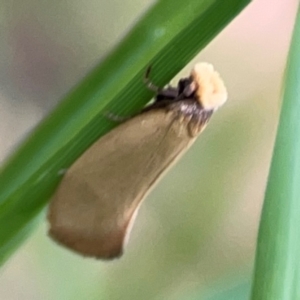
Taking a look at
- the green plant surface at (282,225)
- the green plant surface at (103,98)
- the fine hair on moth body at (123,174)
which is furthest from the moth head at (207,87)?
the green plant surface at (282,225)

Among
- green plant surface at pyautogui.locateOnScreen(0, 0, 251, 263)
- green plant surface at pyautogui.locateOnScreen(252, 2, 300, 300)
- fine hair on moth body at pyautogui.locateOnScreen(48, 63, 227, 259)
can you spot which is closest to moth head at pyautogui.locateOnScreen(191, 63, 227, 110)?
fine hair on moth body at pyautogui.locateOnScreen(48, 63, 227, 259)

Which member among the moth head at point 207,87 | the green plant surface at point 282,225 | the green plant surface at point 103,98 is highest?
the moth head at point 207,87

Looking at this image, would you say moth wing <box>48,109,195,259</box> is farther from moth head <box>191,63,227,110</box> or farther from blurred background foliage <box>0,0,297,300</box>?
blurred background foliage <box>0,0,297,300</box>

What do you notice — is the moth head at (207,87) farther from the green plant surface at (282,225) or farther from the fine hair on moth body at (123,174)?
the green plant surface at (282,225)

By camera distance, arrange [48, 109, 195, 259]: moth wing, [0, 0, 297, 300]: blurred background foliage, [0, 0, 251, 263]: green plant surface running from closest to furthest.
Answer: [0, 0, 251, 263]: green plant surface, [48, 109, 195, 259]: moth wing, [0, 0, 297, 300]: blurred background foliage

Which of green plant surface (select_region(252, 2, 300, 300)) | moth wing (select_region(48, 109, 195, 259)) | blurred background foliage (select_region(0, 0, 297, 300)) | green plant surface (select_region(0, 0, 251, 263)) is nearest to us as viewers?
green plant surface (select_region(252, 2, 300, 300))

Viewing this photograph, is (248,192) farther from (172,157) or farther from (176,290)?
(172,157)

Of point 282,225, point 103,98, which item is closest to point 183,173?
point 103,98
